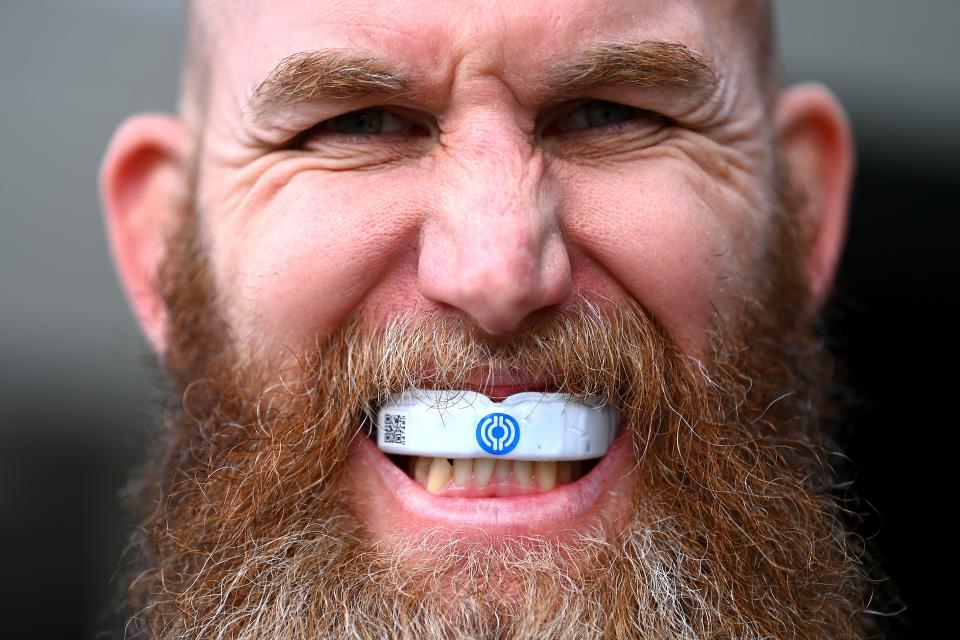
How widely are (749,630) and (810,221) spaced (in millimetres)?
1057

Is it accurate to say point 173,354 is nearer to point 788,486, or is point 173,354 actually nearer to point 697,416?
point 697,416

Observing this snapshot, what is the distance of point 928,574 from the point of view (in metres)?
4.46

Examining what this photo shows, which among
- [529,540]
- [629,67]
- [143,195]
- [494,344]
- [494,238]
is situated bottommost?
[529,540]

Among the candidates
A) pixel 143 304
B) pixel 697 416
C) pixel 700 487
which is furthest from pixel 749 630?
pixel 143 304

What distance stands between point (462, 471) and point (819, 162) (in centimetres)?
136

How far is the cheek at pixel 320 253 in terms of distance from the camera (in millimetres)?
1706

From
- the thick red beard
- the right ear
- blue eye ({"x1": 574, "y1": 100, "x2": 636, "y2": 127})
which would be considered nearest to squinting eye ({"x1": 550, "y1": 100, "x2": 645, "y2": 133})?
blue eye ({"x1": 574, "y1": 100, "x2": 636, "y2": 127})

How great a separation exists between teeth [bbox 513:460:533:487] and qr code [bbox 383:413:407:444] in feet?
0.69

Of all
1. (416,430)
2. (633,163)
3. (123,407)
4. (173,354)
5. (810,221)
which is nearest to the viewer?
(416,430)

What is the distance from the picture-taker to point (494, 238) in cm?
158

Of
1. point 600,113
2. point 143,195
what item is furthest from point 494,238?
point 143,195

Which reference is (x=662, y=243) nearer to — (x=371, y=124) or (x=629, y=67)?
(x=629, y=67)

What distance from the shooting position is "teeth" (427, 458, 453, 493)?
1.73 meters

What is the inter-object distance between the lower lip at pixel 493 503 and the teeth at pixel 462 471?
0.03 metres
